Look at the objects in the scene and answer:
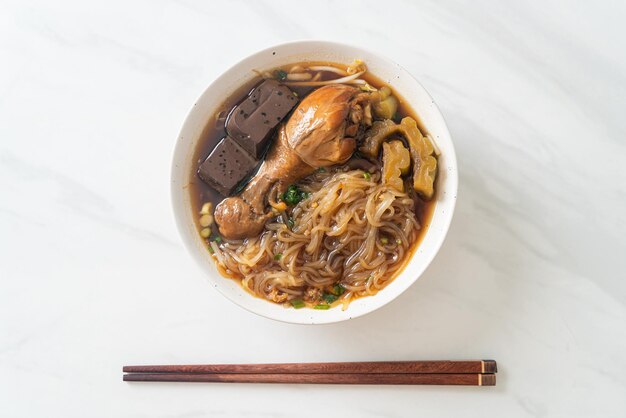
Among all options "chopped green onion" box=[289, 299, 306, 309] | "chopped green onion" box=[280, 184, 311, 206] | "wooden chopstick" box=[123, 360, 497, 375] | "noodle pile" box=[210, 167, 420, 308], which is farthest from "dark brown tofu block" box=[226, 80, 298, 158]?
"wooden chopstick" box=[123, 360, 497, 375]

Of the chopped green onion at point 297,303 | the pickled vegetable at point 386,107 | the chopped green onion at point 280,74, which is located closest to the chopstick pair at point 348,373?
the chopped green onion at point 297,303

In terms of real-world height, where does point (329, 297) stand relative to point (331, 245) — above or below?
below

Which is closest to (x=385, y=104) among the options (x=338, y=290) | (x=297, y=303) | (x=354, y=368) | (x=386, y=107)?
(x=386, y=107)

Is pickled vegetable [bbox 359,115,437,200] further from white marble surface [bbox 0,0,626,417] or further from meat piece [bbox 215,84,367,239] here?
white marble surface [bbox 0,0,626,417]

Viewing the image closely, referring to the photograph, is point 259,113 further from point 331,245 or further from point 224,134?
point 331,245

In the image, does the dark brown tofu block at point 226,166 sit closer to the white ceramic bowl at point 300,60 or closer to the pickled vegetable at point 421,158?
the white ceramic bowl at point 300,60

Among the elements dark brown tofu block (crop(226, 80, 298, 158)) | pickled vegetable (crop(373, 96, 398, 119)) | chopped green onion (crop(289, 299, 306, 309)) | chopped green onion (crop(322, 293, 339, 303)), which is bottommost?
chopped green onion (crop(289, 299, 306, 309))

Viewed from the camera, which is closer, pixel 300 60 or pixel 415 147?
pixel 415 147
